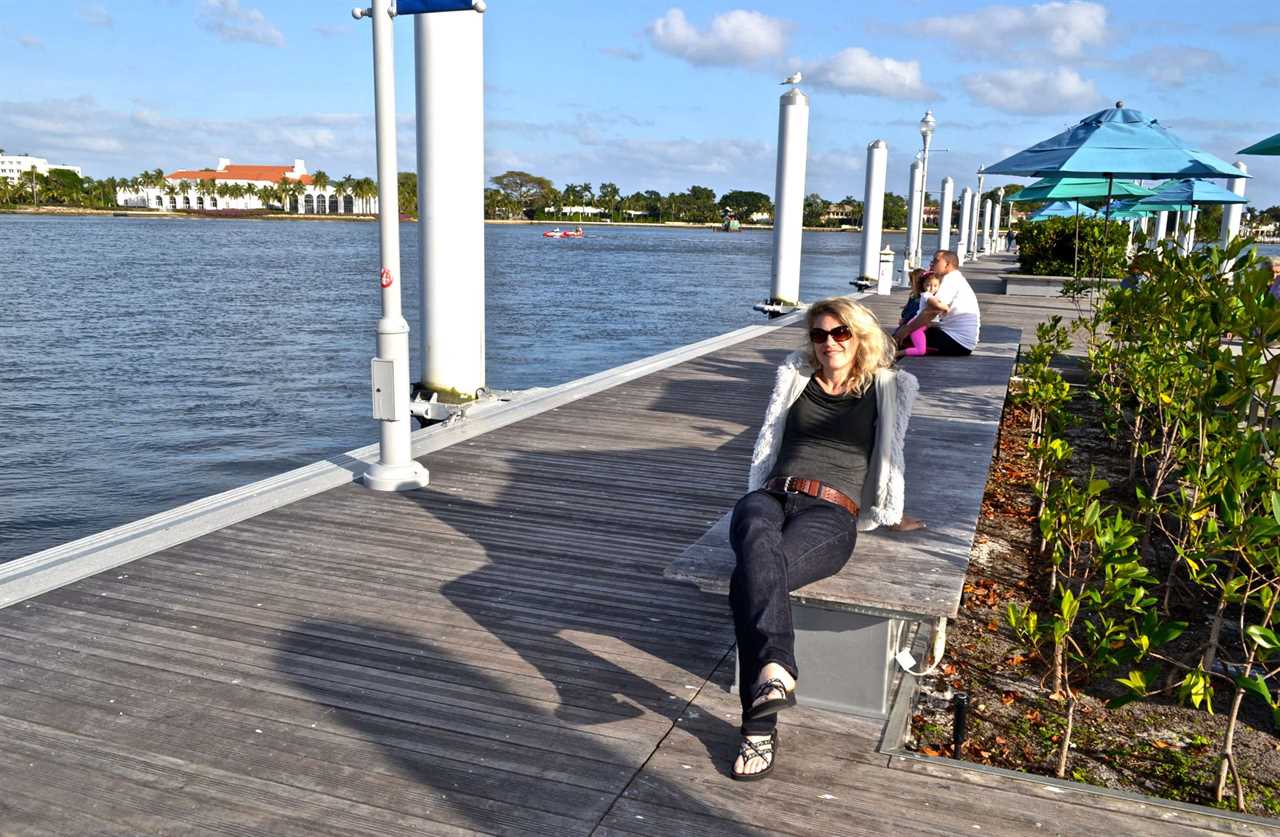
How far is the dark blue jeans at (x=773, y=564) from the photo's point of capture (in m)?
3.13

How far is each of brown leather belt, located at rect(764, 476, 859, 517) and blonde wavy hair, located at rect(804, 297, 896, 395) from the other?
16.5 inches

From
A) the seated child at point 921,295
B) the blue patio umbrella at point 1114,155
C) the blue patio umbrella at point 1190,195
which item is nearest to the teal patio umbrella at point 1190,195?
the blue patio umbrella at point 1190,195

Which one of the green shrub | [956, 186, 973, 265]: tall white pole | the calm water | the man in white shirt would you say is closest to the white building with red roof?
the calm water

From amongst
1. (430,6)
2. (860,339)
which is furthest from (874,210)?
(860,339)

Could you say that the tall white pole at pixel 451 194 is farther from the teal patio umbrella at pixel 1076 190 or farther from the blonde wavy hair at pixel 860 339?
the teal patio umbrella at pixel 1076 190

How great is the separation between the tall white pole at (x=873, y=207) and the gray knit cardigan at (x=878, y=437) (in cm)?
1773

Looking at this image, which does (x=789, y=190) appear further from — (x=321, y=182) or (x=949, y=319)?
(x=321, y=182)

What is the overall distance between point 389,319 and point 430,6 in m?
1.66

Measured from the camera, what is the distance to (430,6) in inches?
222

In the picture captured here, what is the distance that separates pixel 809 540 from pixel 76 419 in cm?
1699

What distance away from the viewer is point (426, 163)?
7988mm

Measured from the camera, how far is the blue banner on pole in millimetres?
5590

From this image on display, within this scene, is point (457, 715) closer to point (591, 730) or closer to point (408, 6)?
point (591, 730)

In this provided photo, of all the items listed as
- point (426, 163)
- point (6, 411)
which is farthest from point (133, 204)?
point (426, 163)
